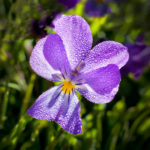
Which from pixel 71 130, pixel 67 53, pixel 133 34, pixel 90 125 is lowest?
pixel 90 125

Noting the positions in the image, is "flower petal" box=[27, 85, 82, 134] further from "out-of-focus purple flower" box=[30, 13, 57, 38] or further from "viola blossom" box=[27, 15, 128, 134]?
"out-of-focus purple flower" box=[30, 13, 57, 38]

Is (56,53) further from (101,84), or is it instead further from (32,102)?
(32,102)

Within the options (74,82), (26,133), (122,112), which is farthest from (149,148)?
(74,82)

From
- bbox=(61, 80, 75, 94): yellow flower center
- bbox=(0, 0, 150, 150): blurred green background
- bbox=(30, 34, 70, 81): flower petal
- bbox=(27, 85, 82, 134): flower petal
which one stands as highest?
bbox=(30, 34, 70, 81): flower petal

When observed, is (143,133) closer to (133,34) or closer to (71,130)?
(133,34)

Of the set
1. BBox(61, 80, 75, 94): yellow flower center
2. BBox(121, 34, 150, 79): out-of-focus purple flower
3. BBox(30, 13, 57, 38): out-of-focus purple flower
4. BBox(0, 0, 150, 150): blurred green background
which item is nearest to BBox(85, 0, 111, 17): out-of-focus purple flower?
BBox(0, 0, 150, 150): blurred green background

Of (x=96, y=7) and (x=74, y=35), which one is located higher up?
(x=74, y=35)

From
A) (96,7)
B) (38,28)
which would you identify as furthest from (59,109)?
(96,7)
